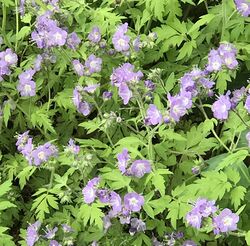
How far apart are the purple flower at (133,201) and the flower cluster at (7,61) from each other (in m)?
1.13

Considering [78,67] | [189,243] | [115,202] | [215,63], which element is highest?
[215,63]

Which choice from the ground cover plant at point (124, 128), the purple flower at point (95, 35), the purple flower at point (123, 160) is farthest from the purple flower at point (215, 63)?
the purple flower at point (95, 35)

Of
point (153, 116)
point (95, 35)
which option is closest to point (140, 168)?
point (153, 116)

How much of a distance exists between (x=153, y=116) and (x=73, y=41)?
0.86m

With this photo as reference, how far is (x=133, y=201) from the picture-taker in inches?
126

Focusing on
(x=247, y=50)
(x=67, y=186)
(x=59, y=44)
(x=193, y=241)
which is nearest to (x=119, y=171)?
(x=67, y=186)

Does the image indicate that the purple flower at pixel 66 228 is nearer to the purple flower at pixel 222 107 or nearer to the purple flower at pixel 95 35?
the purple flower at pixel 222 107

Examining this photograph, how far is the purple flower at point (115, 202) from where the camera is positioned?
319cm

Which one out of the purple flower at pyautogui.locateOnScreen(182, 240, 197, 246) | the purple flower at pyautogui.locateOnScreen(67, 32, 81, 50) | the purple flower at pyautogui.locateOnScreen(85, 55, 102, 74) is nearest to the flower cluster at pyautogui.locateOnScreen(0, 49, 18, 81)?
the purple flower at pyautogui.locateOnScreen(67, 32, 81, 50)

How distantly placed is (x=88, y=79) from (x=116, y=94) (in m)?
0.19

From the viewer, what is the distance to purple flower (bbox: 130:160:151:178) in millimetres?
3223

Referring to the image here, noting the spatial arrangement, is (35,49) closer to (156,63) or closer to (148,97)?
(156,63)

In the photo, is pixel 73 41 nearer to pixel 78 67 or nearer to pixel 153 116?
pixel 78 67

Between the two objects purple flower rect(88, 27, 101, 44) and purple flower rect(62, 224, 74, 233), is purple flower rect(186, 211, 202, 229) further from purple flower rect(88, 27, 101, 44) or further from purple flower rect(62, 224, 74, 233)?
purple flower rect(88, 27, 101, 44)
